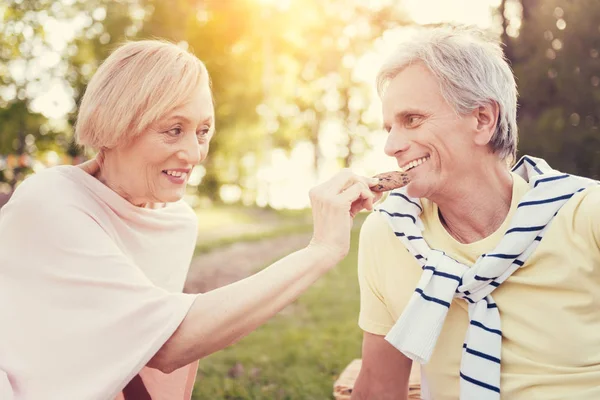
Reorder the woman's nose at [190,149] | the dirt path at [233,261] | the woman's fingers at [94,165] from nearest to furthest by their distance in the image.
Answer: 1. the woman's nose at [190,149]
2. the woman's fingers at [94,165]
3. the dirt path at [233,261]

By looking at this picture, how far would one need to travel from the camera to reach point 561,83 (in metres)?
5.05

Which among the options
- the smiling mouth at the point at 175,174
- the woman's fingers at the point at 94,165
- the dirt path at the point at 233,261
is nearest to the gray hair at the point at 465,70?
the smiling mouth at the point at 175,174

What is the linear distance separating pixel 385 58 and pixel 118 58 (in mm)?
1205

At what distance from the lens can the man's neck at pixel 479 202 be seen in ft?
8.69

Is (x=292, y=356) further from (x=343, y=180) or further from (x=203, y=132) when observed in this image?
(x=343, y=180)

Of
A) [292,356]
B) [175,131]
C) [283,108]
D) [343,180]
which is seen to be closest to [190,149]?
[175,131]

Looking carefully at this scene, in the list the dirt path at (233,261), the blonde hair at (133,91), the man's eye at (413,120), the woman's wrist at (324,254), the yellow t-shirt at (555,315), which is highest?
the blonde hair at (133,91)

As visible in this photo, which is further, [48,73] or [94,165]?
[48,73]

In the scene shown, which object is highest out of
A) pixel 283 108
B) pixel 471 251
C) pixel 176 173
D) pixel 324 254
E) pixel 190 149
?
pixel 190 149

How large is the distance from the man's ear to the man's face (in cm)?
3

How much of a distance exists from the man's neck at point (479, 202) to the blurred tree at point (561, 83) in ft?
8.24

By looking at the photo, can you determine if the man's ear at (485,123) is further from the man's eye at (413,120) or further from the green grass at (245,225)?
the green grass at (245,225)

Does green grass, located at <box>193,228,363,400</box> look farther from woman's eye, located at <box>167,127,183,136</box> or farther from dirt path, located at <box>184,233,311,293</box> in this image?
woman's eye, located at <box>167,127,183,136</box>

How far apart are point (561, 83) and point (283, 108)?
3059 cm
